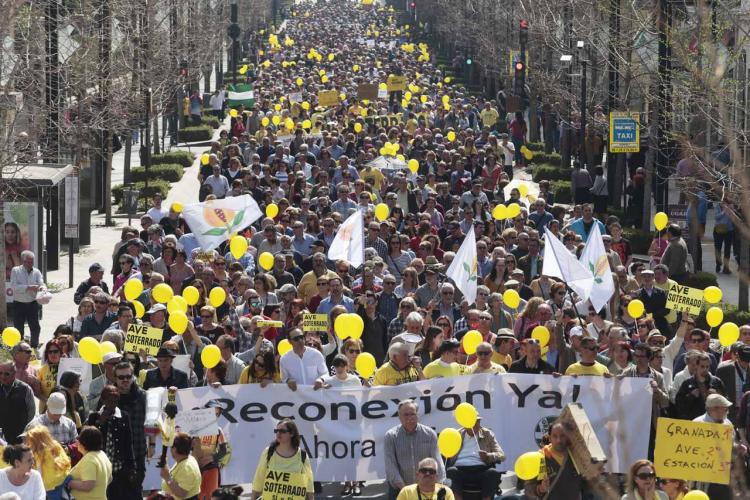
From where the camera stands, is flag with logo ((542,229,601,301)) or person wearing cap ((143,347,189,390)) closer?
person wearing cap ((143,347,189,390))

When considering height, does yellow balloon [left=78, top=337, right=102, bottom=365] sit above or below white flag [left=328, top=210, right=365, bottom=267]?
below

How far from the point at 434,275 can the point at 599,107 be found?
2016 cm

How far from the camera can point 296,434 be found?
11.7 metres

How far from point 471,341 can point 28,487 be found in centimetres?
479

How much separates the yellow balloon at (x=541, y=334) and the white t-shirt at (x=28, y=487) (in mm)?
5437

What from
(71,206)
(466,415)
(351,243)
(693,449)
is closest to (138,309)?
(351,243)

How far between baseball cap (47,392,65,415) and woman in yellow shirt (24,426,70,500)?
0.55 m

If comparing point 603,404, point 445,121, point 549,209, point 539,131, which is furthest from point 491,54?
point 603,404

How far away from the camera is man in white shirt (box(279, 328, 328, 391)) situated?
47.3 feet

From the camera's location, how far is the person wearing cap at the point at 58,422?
12.5 metres

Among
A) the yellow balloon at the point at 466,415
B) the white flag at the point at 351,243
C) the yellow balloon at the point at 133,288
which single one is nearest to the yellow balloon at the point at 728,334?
the yellow balloon at the point at 466,415

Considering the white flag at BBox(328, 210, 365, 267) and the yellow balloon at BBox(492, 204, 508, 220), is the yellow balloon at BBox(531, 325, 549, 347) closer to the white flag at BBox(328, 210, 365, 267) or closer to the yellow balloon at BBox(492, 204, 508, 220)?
the white flag at BBox(328, 210, 365, 267)

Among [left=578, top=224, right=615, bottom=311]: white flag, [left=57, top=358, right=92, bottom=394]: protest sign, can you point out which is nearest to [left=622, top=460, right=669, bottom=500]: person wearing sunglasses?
[left=57, top=358, right=92, bottom=394]: protest sign

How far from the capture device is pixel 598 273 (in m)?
17.2
